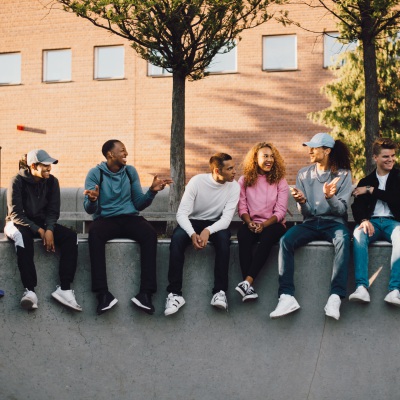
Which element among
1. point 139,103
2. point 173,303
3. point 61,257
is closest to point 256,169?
point 173,303

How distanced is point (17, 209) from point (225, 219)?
1821 millimetres


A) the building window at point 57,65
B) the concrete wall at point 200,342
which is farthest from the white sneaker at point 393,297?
the building window at point 57,65

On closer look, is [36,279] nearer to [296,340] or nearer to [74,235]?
[74,235]

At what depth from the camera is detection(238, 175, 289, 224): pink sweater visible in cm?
554

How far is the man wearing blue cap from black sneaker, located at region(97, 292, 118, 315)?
4.39 ft

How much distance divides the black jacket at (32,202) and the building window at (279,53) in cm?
1438

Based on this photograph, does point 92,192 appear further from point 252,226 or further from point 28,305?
point 252,226

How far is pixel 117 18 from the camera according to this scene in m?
8.78

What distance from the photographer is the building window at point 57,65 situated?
20.4 meters

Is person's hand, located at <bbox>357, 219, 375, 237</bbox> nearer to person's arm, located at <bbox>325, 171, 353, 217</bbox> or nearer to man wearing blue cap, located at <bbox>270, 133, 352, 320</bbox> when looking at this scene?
man wearing blue cap, located at <bbox>270, 133, 352, 320</bbox>

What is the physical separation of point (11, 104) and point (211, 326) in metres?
17.5

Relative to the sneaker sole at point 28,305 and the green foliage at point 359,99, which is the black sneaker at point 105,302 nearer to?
the sneaker sole at point 28,305

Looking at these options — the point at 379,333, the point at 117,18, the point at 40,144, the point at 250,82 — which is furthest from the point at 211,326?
the point at 40,144

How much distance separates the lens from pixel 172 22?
931cm
